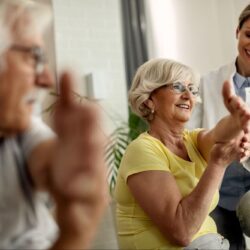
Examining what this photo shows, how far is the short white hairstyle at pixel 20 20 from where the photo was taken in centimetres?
51

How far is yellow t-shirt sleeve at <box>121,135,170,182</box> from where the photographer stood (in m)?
1.21

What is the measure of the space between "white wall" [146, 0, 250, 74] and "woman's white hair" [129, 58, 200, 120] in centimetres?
141

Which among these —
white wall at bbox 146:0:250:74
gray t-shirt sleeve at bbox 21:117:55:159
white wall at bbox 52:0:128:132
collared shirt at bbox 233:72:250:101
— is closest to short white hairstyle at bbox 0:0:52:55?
gray t-shirt sleeve at bbox 21:117:55:159

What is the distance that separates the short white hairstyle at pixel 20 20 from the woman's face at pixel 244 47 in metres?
1.36

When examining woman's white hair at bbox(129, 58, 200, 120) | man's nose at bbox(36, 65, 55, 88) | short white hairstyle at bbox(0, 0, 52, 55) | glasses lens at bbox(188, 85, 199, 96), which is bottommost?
glasses lens at bbox(188, 85, 199, 96)

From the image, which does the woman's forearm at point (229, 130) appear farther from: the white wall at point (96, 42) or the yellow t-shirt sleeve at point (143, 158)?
the white wall at point (96, 42)

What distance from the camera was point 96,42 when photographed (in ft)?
8.46

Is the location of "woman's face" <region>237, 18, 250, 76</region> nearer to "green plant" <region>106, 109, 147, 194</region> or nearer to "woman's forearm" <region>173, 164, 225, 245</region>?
"green plant" <region>106, 109, 147, 194</region>

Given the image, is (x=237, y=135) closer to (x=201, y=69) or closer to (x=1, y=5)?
(x=1, y=5)

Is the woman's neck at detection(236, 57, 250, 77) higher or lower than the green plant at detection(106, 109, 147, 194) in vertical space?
higher

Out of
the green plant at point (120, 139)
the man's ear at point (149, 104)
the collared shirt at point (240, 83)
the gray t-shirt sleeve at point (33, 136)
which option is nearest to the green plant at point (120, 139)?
the green plant at point (120, 139)

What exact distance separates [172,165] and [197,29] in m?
1.81

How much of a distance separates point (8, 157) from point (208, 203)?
2.28 feet

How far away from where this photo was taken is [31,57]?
0.50 m
